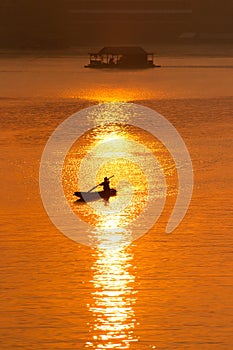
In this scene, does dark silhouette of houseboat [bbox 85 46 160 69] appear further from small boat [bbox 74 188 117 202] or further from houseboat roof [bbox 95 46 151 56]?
small boat [bbox 74 188 117 202]

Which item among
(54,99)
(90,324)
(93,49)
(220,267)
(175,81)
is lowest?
(90,324)

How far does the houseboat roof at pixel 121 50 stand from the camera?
105812 mm

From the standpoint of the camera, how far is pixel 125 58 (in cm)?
11594

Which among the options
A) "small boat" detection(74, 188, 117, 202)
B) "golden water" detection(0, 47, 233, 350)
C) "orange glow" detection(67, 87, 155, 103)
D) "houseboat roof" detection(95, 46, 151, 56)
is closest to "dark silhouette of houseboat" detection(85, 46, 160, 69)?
"houseboat roof" detection(95, 46, 151, 56)

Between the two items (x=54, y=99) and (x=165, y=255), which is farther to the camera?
(x=54, y=99)

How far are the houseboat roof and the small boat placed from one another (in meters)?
73.1

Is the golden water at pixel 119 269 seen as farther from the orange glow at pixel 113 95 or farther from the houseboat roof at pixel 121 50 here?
the houseboat roof at pixel 121 50

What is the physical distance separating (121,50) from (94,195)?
74.8 metres

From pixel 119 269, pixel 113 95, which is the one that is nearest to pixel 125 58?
pixel 113 95

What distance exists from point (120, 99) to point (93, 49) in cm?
6891

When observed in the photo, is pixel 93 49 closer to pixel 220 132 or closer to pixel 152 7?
pixel 152 7

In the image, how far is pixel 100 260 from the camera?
83.8 feet

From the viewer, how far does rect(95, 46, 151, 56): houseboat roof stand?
106m

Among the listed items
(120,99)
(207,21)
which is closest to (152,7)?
(207,21)
